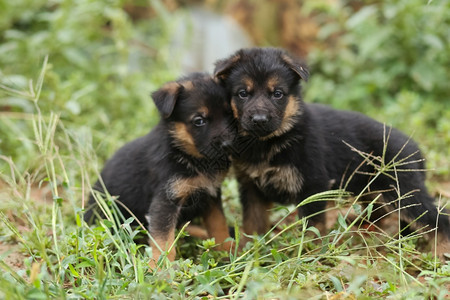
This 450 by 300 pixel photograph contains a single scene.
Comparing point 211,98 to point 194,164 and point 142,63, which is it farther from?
point 142,63

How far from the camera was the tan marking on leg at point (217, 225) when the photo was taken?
14.8 feet

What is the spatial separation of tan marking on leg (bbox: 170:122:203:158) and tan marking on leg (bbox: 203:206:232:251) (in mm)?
526

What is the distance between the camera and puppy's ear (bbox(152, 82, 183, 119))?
4207 millimetres

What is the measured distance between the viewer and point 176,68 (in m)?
8.39

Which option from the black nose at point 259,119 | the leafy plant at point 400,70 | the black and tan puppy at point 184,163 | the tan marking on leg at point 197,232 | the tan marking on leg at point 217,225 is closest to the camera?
the black nose at point 259,119

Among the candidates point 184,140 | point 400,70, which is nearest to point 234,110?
point 184,140

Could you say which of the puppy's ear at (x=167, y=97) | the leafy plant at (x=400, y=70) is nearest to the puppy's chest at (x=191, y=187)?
the puppy's ear at (x=167, y=97)

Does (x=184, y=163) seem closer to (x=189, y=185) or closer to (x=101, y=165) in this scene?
(x=189, y=185)

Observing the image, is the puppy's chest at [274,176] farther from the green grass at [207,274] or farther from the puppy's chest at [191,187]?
the green grass at [207,274]

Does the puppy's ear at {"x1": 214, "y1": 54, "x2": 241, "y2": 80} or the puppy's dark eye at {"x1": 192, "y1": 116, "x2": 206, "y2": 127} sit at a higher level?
the puppy's ear at {"x1": 214, "y1": 54, "x2": 241, "y2": 80}

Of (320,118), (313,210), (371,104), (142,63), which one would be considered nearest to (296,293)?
(313,210)

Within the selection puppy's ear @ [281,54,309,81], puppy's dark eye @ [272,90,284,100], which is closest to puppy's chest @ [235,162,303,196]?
puppy's dark eye @ [272,90,284,100]

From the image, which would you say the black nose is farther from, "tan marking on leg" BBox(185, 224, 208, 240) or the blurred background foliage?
the blurred background foliage

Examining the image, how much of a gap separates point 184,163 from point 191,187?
21 centimetres
